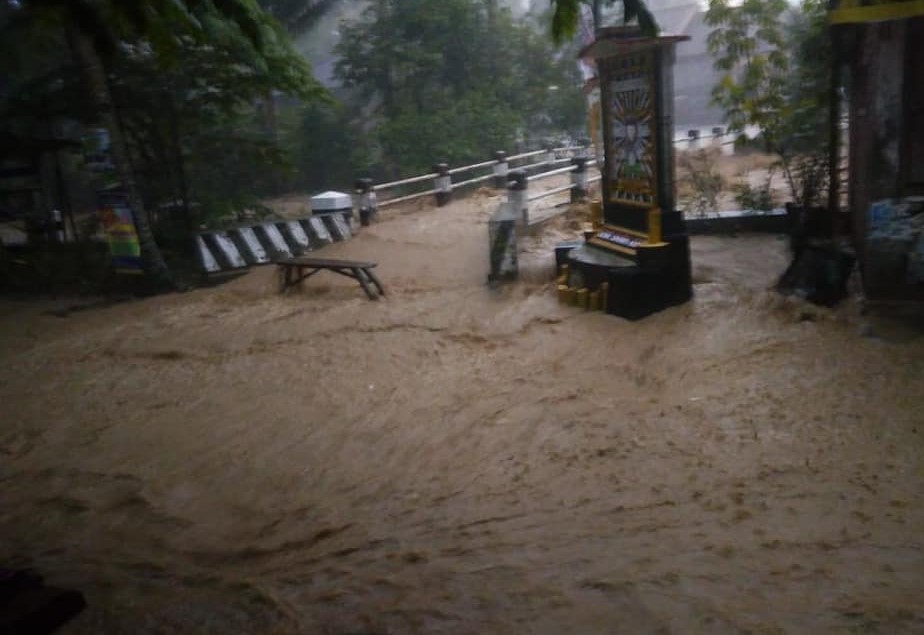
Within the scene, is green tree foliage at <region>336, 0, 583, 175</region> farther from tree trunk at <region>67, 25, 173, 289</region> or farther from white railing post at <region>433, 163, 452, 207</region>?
tree trunk at <region>67, 25, 173, 289</region>

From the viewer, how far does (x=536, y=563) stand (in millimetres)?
3750

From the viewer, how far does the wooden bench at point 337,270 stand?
9508mm

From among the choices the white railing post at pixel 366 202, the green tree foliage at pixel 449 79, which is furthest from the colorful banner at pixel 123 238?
the green tree foliage at pixel 449 79

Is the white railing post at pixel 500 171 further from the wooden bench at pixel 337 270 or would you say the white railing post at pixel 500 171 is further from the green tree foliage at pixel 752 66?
the wooden bench at pixel 337 270

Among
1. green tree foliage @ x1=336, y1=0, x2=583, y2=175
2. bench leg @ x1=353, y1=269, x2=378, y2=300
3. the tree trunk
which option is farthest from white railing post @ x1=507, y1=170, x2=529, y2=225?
green tree foliage @ x1=336, y1=0, x2=583, y2=175

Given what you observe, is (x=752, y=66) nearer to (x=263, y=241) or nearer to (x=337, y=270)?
(x=337, y=270)

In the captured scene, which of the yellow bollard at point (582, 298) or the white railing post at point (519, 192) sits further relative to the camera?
the white railing post at point (519, 192)

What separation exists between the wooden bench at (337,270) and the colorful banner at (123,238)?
2035 millimetres

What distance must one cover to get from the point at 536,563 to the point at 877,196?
16.2ft

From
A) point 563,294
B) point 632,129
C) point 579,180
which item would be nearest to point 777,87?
point 632,129

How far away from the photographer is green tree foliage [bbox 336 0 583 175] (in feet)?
69.4

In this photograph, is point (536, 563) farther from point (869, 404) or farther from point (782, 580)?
point (869, 404)

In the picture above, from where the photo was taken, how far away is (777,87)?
10586 millimetres

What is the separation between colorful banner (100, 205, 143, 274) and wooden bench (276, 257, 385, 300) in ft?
6.68
